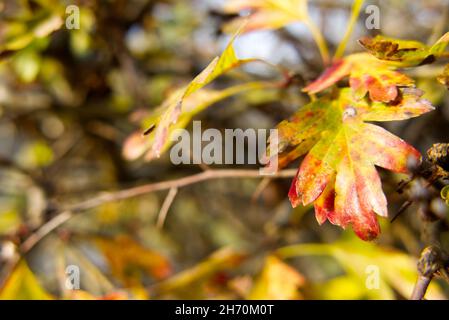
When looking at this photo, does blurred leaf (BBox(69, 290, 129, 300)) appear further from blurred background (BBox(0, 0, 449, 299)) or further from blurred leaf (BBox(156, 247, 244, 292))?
blurred leaf (BBox(156, 247, 244, 292))

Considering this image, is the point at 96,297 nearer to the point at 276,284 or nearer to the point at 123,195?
the point at 123,195

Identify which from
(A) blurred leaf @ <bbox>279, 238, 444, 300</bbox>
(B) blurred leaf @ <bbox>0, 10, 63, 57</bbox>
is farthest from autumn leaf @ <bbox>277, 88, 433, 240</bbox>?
(B) blurred leaf @ <bbox>0, 10, 63, 57</bbox>

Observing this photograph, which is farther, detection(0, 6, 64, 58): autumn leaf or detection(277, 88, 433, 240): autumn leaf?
detection(0, 6, 64, 58): autumn leaf

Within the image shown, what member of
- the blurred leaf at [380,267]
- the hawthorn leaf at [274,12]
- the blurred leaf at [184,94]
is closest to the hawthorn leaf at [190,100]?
the blurred leaf at [184,94]

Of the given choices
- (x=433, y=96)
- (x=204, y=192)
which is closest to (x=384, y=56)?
(x=433, y=96)

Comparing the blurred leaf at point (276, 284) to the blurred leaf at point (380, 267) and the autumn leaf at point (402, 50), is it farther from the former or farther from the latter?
the autumn leaf at point (402, 50)
